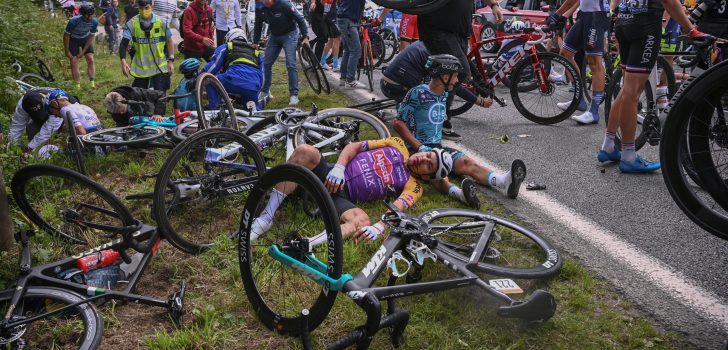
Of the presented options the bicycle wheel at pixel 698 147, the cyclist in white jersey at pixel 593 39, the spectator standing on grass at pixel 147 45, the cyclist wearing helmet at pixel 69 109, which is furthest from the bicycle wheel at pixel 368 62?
the bicycle wheel at pixel 698 147

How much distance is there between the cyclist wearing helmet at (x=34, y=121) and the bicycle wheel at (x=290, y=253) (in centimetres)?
402

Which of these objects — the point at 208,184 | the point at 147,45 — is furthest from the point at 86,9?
the point at 208,184

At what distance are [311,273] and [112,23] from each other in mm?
17950

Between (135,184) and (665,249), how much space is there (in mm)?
4551

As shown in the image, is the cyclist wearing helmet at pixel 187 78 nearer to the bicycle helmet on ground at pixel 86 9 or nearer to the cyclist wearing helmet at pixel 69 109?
the cyclist wearing helmet at pixel 69 109

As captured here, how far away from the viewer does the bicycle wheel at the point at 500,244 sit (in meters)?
3.42

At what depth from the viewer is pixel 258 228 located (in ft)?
10.8

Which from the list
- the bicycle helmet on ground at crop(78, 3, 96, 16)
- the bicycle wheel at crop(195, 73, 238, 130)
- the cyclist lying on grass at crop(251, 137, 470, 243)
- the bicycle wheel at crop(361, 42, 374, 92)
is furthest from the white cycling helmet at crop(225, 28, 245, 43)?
the bicycle helmet on ground at crop(78, 3, 96, 16)

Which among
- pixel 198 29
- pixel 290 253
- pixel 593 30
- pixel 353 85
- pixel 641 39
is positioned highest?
pixel 641 39

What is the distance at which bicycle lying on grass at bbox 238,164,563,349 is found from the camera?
2.68 m

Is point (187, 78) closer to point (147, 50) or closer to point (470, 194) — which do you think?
point (147, 50)

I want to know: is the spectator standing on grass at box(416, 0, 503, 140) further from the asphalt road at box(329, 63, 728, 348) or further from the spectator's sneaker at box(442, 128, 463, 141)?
the asphalt road at box(329, 63, 728, 348)

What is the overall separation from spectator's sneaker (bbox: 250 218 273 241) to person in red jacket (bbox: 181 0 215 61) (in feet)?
22.1

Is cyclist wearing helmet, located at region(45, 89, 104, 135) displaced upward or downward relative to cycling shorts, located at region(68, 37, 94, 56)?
upward
